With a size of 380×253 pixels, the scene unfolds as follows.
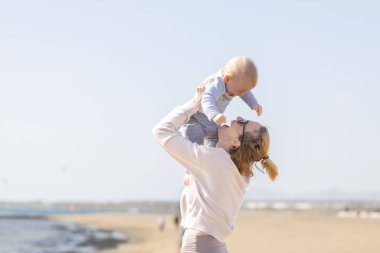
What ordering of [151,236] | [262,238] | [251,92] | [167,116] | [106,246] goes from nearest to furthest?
[167,116]
[251,92]
[262,238]
[106,246]
[151,236]

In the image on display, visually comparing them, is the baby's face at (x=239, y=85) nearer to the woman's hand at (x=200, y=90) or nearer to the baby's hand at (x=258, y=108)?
the woman's hand at (x=200, y=90)

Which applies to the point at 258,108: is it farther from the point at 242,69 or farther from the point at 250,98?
the point at 242,69

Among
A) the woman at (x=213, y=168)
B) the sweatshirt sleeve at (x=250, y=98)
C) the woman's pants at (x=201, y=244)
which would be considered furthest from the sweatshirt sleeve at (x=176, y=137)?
the sweatshirt sleeve at (x=250, y=98)

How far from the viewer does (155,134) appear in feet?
9.34

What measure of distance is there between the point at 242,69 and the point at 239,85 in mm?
81

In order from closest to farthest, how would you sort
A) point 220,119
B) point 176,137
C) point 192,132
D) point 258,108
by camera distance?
point 220,119 < point 176,137 < point 192,132 < point 258,108

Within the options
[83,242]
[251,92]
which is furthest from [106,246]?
[251,92]

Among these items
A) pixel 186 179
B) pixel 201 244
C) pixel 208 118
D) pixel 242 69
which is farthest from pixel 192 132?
pixel 201 244

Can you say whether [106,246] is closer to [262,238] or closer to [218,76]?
[262,238]

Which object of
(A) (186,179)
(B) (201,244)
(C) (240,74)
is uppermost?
(C) (240,74)

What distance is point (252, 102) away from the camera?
10.5ft

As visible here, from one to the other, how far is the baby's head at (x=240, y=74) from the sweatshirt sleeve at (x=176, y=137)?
21 centimetres

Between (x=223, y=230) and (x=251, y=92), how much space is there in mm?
673

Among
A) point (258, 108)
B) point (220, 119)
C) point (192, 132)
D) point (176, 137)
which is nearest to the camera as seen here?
point (220, 119)
